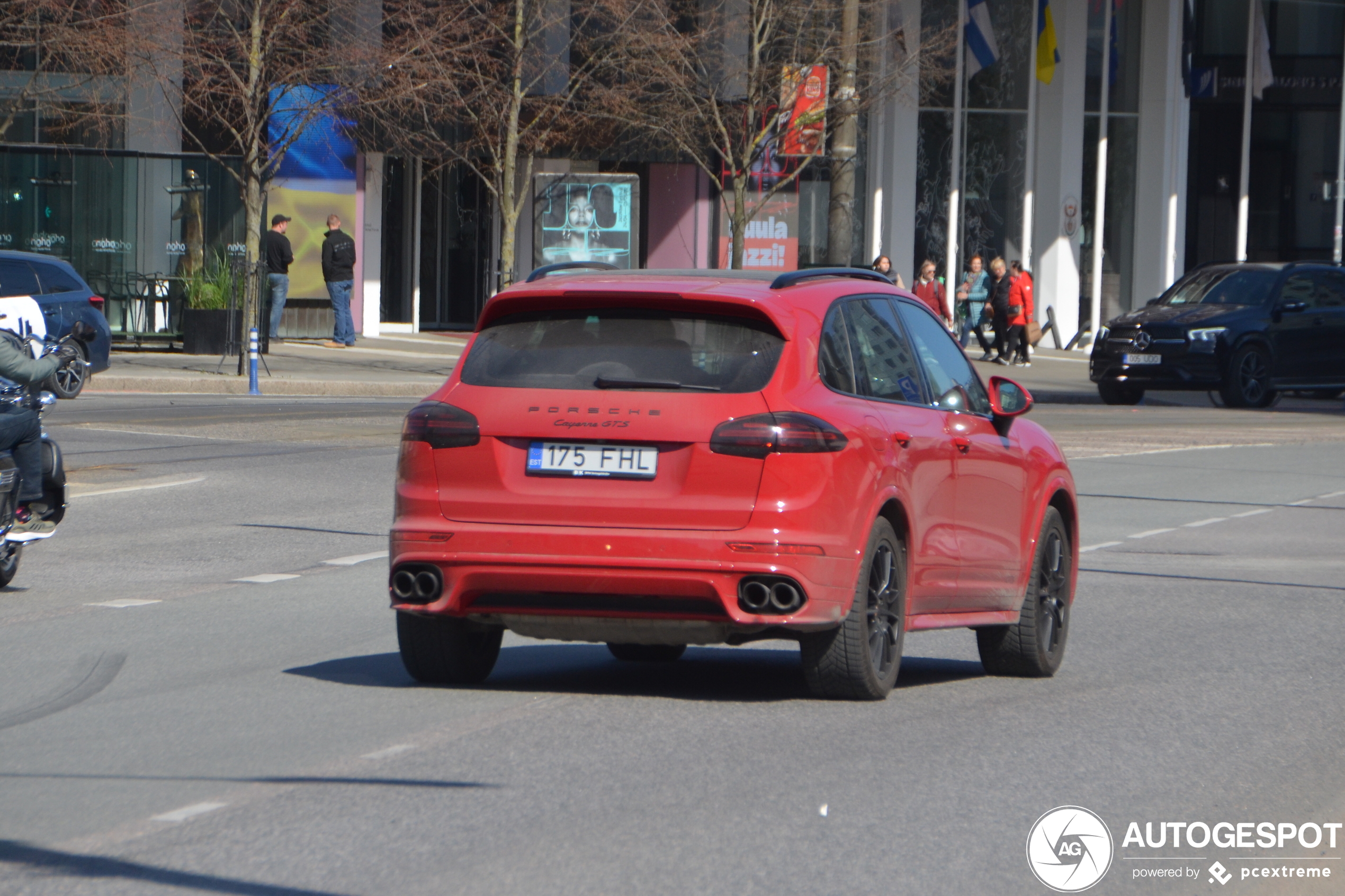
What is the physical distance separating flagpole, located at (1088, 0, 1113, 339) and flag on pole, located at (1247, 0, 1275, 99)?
199 inches

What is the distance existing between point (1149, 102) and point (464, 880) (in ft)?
138

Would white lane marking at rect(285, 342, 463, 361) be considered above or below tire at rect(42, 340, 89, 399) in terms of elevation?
above

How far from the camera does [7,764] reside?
240 inches

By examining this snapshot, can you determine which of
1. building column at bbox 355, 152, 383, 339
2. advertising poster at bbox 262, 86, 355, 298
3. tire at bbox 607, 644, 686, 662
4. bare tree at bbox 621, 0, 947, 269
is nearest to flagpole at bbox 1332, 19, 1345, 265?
bare tree at bbox 621, 0, 947, 269

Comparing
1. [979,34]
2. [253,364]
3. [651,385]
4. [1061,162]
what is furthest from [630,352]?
[1061,162]

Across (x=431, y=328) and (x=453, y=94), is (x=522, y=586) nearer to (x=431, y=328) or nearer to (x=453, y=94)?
(x=453, y=94)

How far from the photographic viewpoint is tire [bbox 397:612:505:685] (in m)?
7.32

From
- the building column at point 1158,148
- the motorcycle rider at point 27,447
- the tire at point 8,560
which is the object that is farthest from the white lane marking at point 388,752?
the building column at point 1158,148

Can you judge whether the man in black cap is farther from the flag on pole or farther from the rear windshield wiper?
the flag on pole

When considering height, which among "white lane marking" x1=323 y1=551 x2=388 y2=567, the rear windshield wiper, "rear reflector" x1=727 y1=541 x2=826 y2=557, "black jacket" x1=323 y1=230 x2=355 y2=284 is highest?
"black jacket" x1=323 y1=230 x2=355 y2=284

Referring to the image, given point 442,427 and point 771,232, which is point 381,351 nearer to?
point 771,232

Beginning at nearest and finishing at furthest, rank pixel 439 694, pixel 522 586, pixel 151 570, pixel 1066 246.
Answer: pixel 522 586 → pixel 439 694 → pixel 151 570 → pixel 1066 246

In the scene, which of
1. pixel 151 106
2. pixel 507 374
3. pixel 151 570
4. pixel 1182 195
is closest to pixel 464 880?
pixel 507 374

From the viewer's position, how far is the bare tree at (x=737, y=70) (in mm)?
31172
